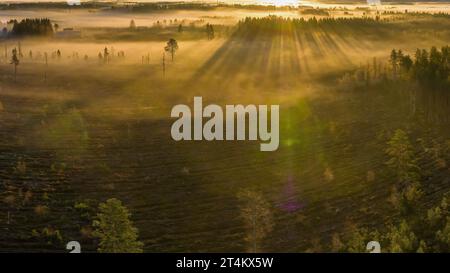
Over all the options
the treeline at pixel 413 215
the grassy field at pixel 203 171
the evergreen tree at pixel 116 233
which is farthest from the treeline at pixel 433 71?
the evergreen tree at pixel 116 233

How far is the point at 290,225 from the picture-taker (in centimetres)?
5300

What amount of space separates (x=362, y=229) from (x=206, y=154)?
1533 inches

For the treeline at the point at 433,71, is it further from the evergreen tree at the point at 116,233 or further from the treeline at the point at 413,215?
the evergreen tree at the point at 116,233

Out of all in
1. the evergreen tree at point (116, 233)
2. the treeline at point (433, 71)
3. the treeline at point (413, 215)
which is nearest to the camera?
the evergreen tree at point (116, 233)

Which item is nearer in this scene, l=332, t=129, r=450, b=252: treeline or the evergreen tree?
the evergreen tree

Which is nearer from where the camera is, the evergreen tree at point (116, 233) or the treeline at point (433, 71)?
the evergreen tree at point (116, 233)

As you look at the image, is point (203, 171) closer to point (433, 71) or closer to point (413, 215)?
point (413, 215)

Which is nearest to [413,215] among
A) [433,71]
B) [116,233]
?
[116,233]

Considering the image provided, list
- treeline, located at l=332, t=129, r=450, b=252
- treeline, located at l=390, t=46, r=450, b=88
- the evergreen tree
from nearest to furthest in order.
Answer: the evergreen tree < treeline, located at l=332, t=129, r=450, b=252 < treeline, located at l=390, t=46, r=450, b=88

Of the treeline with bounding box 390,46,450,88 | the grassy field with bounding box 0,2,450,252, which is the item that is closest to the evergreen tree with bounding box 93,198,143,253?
the grassy field with bounding box 0,2,450,252

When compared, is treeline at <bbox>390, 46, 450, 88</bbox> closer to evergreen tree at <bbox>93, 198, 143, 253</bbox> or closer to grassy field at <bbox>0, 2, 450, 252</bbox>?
grassy field at <bbox>0, 2, 450, 252</bbox>

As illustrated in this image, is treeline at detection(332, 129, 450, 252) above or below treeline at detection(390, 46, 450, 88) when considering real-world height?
below
